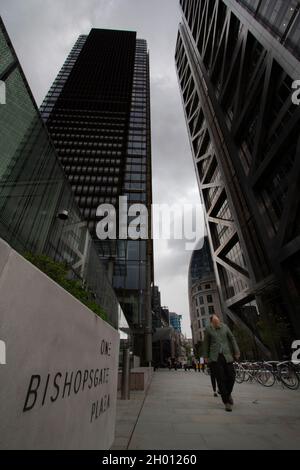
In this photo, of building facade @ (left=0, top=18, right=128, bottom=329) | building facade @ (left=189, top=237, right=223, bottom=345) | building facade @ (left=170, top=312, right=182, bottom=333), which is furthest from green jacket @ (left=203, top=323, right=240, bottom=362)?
building facade @ (left=170, top=312, right=182, bottom=333)

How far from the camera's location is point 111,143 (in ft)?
136

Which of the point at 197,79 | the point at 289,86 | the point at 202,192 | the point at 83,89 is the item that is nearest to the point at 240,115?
the point at 289,86

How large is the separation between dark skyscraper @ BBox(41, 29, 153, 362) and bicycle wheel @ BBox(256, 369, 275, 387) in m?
15.7

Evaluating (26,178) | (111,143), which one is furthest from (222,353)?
(111,143)

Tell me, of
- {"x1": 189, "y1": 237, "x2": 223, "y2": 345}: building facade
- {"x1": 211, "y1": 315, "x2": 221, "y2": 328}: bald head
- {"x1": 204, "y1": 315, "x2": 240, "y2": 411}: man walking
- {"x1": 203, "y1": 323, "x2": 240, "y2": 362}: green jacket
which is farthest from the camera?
{"x1": 189, "y1": 237, "x2": 223, "y2": 345}: building facade

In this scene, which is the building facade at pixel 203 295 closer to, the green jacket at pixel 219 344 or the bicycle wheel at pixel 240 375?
the bicycle wheel at pixel 240 375

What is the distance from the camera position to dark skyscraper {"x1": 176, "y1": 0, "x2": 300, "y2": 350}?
17531mm

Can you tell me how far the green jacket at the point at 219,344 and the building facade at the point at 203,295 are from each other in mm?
63161

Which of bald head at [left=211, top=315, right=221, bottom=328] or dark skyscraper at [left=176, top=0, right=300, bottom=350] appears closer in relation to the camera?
bald head at [left=211, top=315, right=221, bottom=328]

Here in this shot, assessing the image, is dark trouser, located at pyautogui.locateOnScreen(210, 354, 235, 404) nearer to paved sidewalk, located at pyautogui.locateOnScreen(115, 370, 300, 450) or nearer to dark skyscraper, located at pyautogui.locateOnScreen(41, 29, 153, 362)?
paved sidewalk, located at pyautogui.locateOnScreen(115, 370, 300, 450)

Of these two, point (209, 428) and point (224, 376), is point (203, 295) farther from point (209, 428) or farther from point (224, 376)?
point (209, 428)

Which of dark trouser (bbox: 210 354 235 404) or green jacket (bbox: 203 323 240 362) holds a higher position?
green jacket (bbox: 203 323 240 362)

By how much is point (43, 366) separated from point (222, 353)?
442cm

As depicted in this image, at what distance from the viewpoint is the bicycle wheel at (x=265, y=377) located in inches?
349
